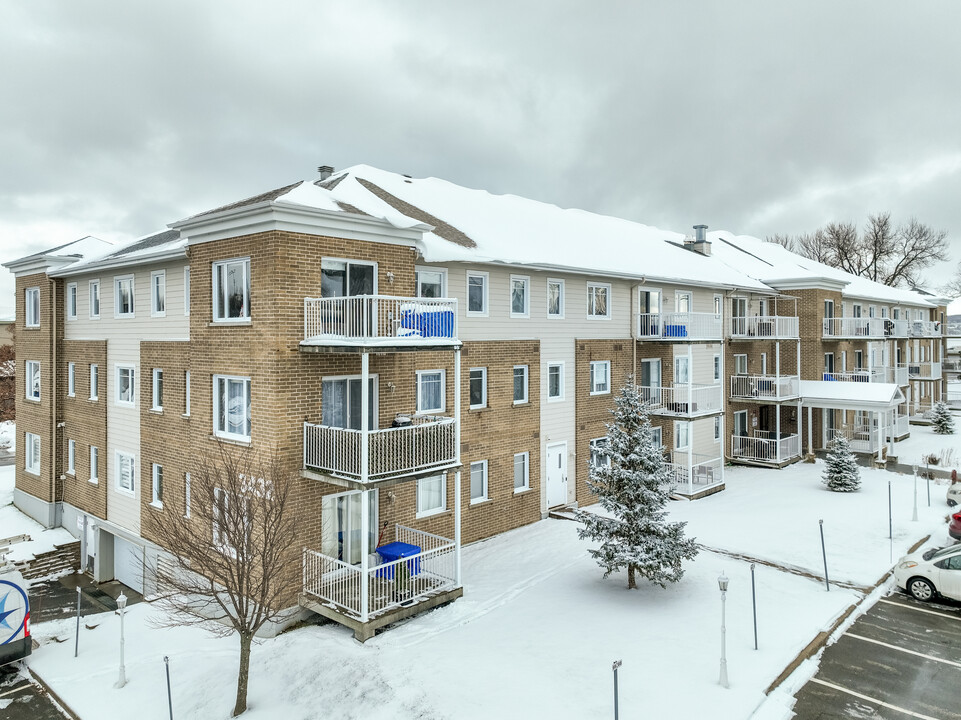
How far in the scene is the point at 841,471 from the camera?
2395cm

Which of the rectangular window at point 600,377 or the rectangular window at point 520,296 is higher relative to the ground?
the rectangular window at point 520,296

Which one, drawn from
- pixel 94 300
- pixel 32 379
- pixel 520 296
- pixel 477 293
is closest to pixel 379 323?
pixel 477 293

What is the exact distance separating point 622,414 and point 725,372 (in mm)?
16594

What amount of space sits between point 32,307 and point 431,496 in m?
18.8

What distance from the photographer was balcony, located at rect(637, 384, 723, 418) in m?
24.2

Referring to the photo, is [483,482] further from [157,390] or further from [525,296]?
[157,390]

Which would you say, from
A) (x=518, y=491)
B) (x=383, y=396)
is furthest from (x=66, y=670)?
(x=518, y=491)

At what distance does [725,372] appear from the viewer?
30.1m

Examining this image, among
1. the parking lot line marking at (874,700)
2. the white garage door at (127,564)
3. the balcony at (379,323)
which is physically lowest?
the white garage door at (127,564)

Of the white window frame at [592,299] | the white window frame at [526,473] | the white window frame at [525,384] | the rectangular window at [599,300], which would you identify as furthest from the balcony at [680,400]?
the white window frame at [526,473]

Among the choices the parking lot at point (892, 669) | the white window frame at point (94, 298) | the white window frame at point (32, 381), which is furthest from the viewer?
the white window frame at point (32, 381)

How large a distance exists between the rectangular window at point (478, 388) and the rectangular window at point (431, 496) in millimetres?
2423

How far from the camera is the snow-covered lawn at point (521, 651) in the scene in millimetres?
10461

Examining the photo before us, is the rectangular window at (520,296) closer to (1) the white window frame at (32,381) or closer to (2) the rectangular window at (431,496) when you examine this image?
(2) the rectangular window at (431,496)
